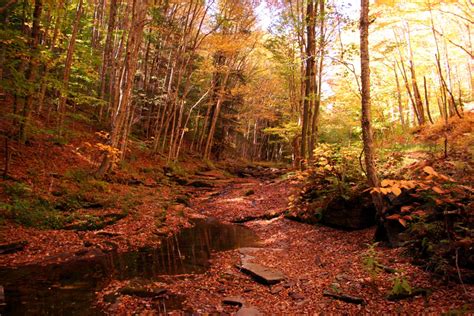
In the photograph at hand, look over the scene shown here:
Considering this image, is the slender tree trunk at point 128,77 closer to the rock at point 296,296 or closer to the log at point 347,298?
the rock at point 296,296

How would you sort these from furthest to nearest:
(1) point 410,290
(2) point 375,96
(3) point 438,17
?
(2) point 375,96, (3) point 438,17, (1) point 410,290

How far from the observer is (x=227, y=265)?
679 centimetres

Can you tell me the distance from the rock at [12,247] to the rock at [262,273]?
4.99 metres

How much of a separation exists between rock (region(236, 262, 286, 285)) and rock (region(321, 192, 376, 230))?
3405 mm

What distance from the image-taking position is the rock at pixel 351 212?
8195 millimetres

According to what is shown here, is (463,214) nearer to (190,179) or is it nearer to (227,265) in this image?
(227,265)

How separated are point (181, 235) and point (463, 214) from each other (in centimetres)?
744

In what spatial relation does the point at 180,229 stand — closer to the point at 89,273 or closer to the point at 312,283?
the point at 89,273

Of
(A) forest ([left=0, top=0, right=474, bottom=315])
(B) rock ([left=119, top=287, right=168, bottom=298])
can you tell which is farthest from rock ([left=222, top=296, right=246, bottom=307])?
(B) rock ([left=119, top=287, right=168, bottom=298])

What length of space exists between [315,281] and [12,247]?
6.61 m

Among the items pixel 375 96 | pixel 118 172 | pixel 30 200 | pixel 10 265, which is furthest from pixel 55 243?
pixel 375 96

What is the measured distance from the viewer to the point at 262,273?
601cm

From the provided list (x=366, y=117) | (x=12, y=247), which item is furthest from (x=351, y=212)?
(x=12, y=247)

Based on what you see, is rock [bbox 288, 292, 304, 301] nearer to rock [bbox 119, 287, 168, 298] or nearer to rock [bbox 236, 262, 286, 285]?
rock [bbox 236, 262, 286, 285]
